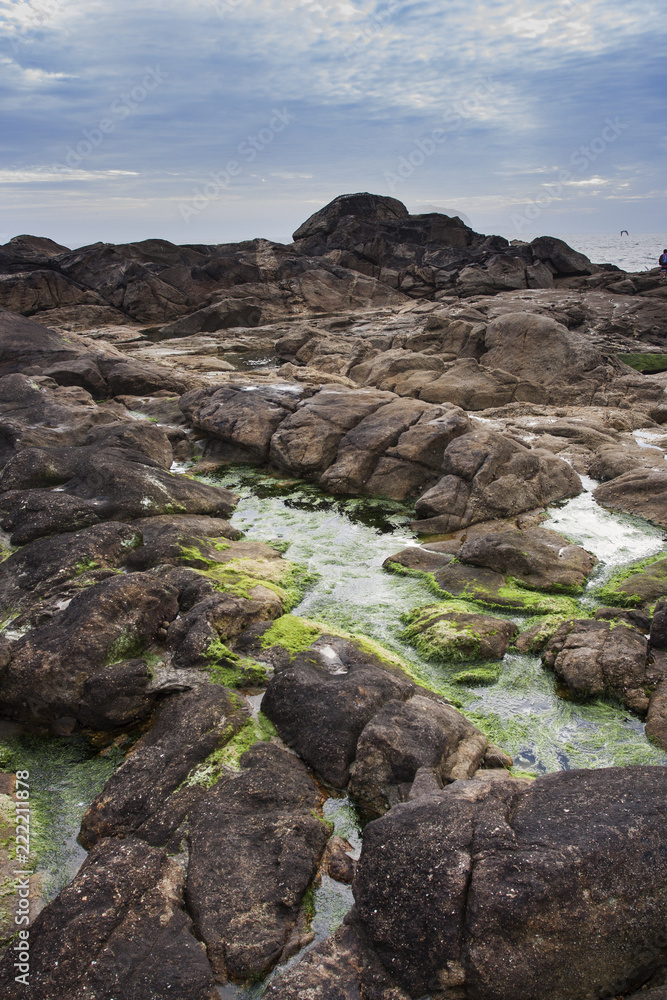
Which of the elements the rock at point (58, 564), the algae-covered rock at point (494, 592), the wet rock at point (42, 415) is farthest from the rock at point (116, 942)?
the wet rock at point (42, 415)

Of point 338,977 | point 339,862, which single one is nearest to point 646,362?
point 339,862

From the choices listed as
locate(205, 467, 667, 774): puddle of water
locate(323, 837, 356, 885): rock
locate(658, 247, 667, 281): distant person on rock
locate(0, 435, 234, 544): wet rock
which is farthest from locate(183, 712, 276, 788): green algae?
locate(658, 247, 667, 281): distant person on rock

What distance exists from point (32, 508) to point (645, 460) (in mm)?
14990

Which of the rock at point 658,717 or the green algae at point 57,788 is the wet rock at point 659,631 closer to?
the rock at point 658,717

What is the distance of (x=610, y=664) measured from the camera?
9.22 metres

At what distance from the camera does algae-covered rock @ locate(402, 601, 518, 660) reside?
1037 cm

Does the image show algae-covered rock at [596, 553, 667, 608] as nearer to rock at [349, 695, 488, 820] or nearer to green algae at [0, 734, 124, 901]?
rock at [349, 695, 488, 820]

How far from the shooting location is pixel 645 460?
56.9 ft

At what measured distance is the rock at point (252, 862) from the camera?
556 centimetres

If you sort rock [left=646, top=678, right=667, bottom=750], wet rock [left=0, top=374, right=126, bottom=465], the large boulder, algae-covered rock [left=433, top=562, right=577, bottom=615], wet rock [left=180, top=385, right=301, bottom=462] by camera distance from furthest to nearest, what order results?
wet rock [left=180, top=385, right=301, bottom=462], wet rock [left=0, top=374, right=126, bottom=465], algae-covered rock [left=433, top=562, right=577, bottom=615], the large boulder, rock [left=646, top=678, right=667, bottom=750]

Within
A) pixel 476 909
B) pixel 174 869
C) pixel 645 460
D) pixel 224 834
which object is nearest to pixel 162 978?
pixel 174 869

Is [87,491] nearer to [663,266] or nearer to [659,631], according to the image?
[659,631]

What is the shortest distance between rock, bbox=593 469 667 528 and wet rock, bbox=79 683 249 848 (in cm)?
1099

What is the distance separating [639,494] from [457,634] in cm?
766
